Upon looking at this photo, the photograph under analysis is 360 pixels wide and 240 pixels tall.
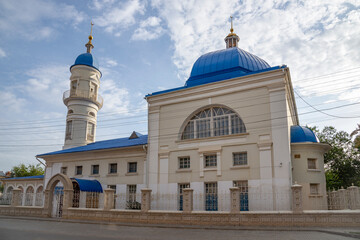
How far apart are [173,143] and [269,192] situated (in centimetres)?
728

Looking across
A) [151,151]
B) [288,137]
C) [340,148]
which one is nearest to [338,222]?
[288,137]

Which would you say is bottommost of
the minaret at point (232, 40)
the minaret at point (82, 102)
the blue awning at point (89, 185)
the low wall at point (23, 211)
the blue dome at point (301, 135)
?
the low wall at point (23, 211)

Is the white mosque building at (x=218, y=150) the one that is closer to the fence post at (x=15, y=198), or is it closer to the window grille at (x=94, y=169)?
the window grille at (x=94, y=169)

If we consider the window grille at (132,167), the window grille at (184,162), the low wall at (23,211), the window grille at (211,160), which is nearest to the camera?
the window grille at (211,160)

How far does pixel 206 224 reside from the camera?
50.2 ft

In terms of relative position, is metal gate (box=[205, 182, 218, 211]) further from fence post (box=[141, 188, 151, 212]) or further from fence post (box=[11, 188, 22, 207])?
fence post (box=[11, 188, 22, 207])

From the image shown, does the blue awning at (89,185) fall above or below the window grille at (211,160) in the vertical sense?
below

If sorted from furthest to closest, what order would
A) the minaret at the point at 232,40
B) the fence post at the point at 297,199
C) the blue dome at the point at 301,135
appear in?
the minaret at the point at 232,40, the blue dome at the point at 301,135, the fence post at the point at 297,199

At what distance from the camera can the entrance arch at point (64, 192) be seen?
19891 mm

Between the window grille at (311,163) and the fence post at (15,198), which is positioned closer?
the window grille at (311,163)

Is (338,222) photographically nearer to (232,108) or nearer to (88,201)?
(232,108)

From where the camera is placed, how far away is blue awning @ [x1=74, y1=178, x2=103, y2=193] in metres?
22.1

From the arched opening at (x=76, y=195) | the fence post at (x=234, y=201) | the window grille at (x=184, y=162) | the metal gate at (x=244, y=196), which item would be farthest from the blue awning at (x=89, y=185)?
the fence post at (x=234, y=201)

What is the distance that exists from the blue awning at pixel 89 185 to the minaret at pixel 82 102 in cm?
778
